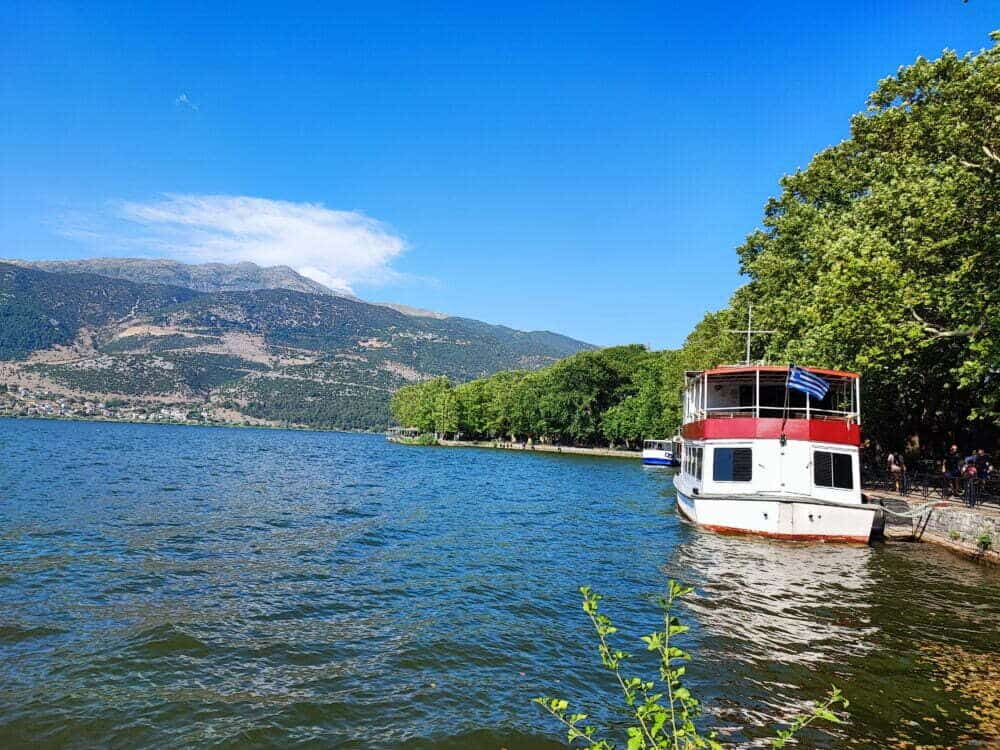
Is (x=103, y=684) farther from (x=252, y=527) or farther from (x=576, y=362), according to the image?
(x=576, y=362)

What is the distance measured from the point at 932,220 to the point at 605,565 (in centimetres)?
1890

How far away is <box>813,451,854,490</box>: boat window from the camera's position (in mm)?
22984

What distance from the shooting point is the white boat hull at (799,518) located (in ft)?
70.6

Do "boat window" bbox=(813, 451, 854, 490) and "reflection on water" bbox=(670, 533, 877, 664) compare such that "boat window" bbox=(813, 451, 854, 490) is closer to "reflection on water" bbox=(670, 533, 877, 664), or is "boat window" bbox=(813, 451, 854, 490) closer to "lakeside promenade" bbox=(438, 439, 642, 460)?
"reflection on water" bbox=(670, 533, 877, 664)

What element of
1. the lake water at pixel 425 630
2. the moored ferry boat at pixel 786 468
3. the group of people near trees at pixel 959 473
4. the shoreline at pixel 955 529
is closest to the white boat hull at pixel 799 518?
the moored ferry boat at pixel 786 468

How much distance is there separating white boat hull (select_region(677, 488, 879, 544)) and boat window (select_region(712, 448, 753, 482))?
158 centimetres

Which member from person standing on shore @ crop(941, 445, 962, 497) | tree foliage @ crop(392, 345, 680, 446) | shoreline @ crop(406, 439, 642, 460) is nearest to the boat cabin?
person standing on shore @ crop(941, 445, 962, 497)

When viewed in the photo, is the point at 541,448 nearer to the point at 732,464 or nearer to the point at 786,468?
the point at 732,464

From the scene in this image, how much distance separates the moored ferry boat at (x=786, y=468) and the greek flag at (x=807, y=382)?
1.3 inches

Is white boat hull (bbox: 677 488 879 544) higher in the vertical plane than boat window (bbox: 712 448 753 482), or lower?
lower

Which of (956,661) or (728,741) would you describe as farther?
(956,661)

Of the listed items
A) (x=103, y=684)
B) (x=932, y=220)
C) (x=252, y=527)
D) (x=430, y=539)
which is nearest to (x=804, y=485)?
(x=932, y=220)

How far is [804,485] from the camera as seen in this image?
23.0 meters

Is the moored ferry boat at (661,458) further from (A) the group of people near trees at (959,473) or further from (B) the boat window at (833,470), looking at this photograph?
(B) the boat window at (833,470)
